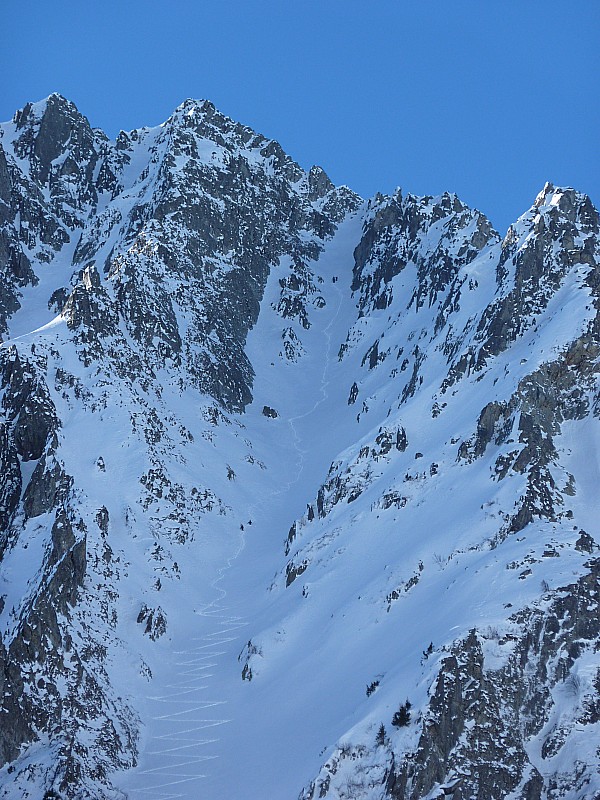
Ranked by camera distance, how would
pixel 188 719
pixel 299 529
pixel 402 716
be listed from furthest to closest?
pixel 299 529
pixel 188 719
pixel 402 716

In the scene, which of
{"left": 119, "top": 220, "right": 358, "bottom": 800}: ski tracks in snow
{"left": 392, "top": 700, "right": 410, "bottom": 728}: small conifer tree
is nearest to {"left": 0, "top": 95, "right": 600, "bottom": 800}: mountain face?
{"left": 119, "top": 220, "right": 358, "bottom": 800}: ski tracks in snow

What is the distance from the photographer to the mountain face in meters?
46.7

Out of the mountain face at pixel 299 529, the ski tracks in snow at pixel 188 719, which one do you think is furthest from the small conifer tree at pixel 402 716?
the ski tracks in snow at pixel 188 719

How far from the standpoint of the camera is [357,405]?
11356cm

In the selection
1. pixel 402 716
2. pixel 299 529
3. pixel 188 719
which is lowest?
pixel 402 716

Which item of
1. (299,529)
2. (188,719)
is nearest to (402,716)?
(188,719)

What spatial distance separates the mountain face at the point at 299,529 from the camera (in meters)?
46.7

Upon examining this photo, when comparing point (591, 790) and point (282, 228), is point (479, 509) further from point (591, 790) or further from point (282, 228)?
point (282, 228)

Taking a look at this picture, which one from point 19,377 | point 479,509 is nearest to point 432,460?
point 479,509

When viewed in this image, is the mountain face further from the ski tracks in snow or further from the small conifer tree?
the small conifer tree

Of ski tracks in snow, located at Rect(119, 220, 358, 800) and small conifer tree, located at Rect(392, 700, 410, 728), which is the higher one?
ski tracks in snow, located at Rect(119, 220, 358, 800)

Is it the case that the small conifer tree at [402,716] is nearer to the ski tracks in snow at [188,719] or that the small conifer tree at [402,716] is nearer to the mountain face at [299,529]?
the mountain face at [299,529]

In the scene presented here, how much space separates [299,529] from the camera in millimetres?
79812

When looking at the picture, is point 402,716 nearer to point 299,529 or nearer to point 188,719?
point 188,719
